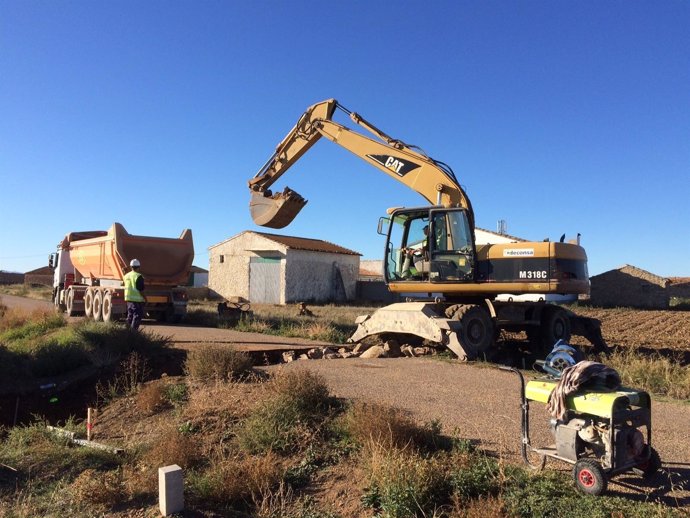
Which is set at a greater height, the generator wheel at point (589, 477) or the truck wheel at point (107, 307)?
the truck wheel at point (107, 307)

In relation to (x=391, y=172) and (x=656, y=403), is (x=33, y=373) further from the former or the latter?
(x=656, y=403)

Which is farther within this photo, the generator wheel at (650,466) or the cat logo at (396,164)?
the cat logo at (396,164)

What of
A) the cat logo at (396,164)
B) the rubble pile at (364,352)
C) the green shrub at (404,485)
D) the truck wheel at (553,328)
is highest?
the cat logo at (396,164)

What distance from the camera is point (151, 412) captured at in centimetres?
768

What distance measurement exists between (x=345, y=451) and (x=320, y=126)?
10.9m

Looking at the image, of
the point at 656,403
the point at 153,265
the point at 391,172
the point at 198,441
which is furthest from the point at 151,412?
the point at 153,265

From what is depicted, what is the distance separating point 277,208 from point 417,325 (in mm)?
4659

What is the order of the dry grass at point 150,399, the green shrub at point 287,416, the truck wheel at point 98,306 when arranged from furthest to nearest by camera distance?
the truck wheel at point 98,306 → the dry grass at point 150,399 → the green shrub at point 287,416

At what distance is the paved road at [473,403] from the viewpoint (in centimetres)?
502

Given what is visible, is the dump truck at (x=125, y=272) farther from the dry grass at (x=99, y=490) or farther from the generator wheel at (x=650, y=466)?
the generator wheel at (x=650, y=466)

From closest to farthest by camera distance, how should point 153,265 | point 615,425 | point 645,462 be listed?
point 615,425 → point 645,462 → point 153,265

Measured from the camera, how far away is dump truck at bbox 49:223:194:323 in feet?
58.2

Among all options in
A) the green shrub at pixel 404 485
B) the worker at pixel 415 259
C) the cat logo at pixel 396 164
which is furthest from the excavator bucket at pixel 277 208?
the green shrub at pixel 404 485

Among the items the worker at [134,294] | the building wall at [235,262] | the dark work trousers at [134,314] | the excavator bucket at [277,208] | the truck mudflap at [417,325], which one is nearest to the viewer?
the truck mudflap at [417,325]
